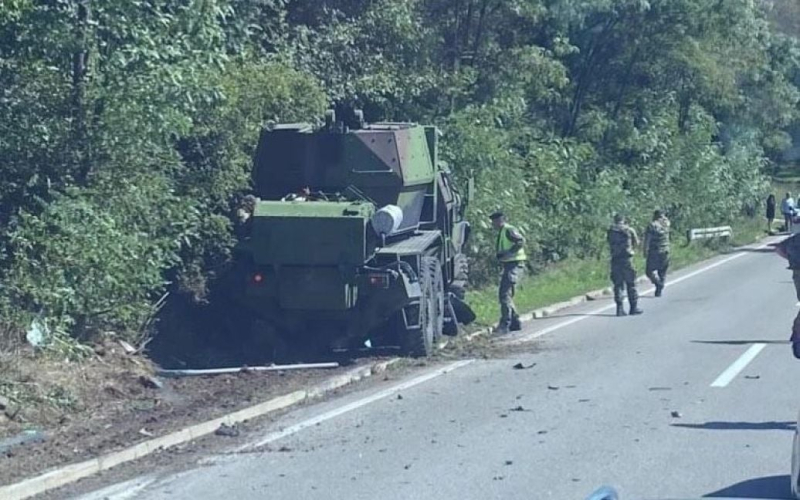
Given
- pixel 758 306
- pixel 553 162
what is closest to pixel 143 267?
pixel 758 306

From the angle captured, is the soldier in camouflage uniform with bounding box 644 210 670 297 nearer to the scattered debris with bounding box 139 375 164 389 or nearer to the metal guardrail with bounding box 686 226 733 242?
the scattered debris with bounding box 139 375 164 389

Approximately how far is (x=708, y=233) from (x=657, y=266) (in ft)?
67.5

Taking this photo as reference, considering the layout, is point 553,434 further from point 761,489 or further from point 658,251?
point 658,251

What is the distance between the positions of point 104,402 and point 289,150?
538 centimetres

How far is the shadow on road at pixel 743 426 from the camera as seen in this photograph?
11.5 m

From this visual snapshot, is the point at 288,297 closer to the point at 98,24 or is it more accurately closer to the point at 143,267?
the point at 143,267

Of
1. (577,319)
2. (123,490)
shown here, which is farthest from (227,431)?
(577,319)

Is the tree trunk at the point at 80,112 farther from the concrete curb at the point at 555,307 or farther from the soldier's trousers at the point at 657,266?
the soldier's trousers at the point at 657,266

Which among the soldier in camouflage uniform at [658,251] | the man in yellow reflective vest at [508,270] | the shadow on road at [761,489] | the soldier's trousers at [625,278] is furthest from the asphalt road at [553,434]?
the soldier in camouflage uniform at [658,251]

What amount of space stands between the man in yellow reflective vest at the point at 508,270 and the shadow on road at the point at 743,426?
841 cm

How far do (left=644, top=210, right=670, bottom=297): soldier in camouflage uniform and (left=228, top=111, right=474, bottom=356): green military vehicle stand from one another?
791cm

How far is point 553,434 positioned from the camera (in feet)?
37.5

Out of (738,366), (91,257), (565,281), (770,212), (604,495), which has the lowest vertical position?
(770,212)

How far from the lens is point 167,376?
15.1m
